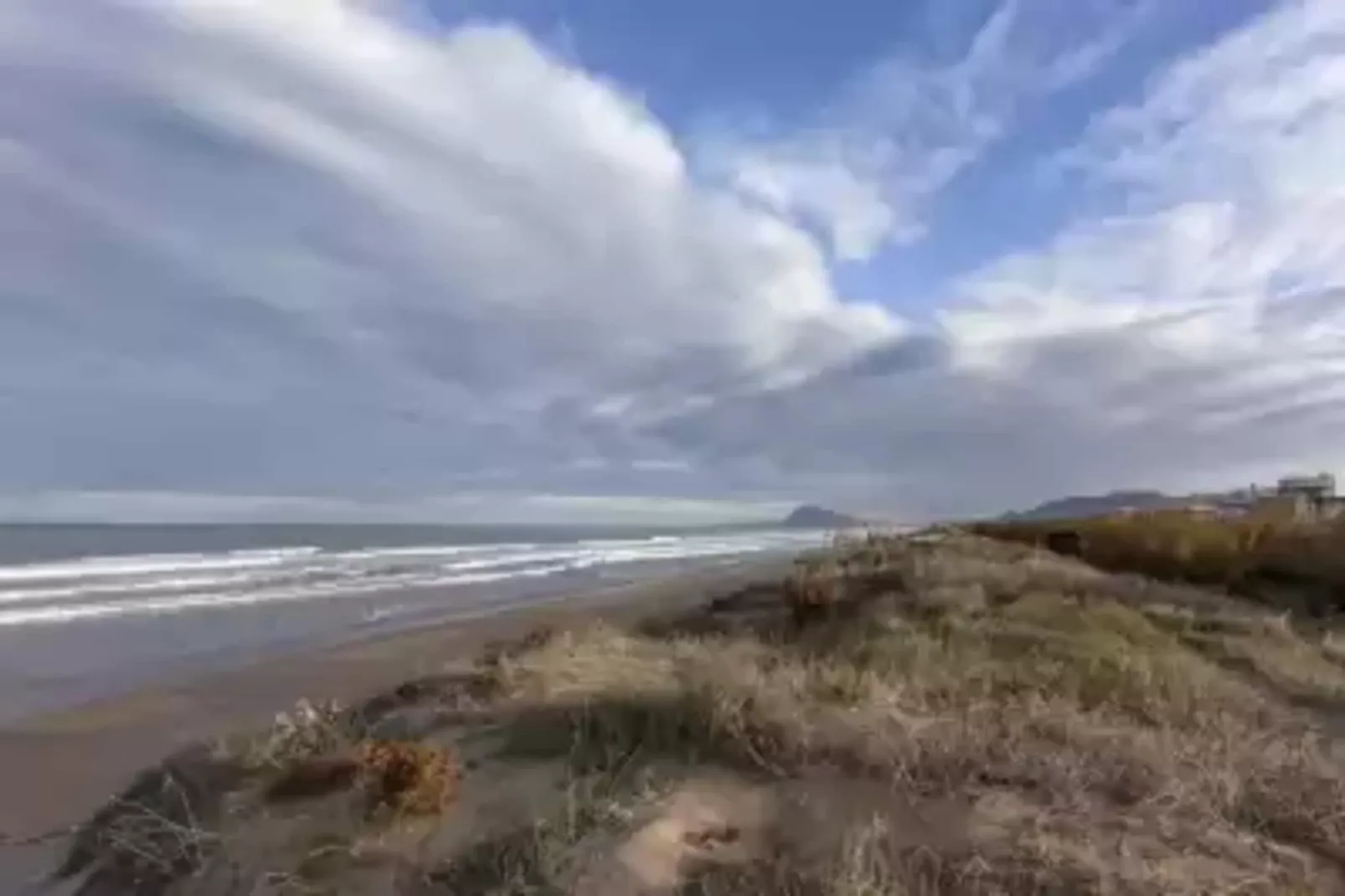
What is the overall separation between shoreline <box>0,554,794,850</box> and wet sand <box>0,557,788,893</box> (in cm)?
1

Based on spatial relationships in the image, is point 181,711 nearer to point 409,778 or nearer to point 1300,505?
point 409,778

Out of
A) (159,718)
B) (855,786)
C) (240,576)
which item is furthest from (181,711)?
(240,576)

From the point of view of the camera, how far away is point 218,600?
27172 mm

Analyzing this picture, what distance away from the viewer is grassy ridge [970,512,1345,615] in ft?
54.6

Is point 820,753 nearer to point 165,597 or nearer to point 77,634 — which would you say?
point 77,634

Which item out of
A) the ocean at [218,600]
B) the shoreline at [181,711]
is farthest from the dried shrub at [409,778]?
the ocean at [218,600]

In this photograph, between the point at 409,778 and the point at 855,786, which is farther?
the point at 409,778

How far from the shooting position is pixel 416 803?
542 centimetres

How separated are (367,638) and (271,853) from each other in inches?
592

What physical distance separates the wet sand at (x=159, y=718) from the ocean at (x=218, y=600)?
34.1 inches

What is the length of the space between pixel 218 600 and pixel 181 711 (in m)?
14.8

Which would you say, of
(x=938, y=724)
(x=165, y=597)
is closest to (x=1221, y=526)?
(x=938, y=724)

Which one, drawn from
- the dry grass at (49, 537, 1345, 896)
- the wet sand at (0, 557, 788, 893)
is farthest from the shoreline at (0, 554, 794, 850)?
→ the dry grass at (49, 537, 1345, 896)

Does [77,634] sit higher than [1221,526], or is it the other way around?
[1221,526]
